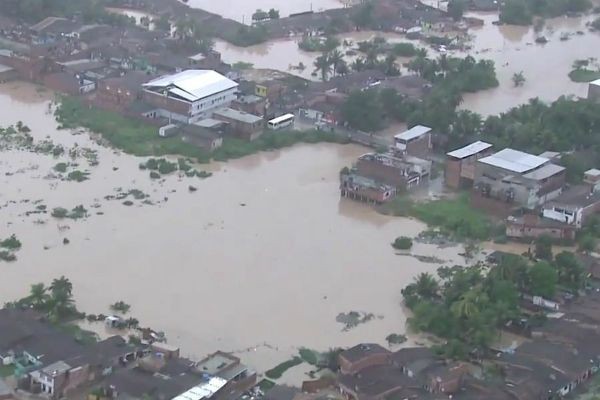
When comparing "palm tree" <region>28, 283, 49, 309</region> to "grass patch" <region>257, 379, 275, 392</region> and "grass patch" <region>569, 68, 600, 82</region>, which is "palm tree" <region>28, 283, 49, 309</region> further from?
"grass patch" <region>569, 68, 600, 82</region>

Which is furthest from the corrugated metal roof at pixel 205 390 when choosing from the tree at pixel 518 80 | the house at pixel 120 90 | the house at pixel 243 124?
the tree at pixel 518 80

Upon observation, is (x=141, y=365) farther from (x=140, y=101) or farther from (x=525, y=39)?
(x=525, y=39)

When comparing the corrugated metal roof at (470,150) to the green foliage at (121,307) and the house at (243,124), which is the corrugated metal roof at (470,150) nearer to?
the house at (243,124)

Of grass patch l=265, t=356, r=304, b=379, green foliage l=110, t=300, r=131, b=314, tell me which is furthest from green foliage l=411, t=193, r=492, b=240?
green foliage l=110, t=300, r=131, b=314

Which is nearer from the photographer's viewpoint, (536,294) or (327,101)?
(536,294)

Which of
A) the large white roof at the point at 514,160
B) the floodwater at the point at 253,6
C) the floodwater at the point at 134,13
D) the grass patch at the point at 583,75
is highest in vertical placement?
the large white roof at the point at 514,160

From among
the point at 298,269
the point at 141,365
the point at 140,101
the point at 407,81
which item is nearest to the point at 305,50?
the point at 407,81
